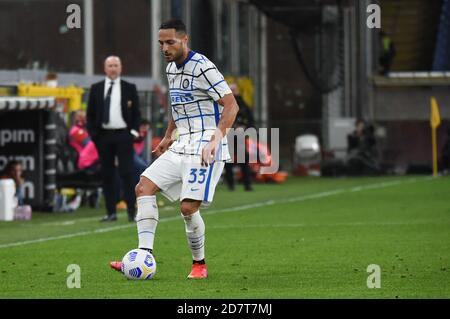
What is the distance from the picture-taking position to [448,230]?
17.3m

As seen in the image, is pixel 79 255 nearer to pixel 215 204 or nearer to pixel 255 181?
pixel 215 204

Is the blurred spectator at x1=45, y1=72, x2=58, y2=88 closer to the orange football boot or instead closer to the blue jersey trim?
the blue jersey trim

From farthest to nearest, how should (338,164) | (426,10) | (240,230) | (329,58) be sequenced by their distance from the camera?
(426,10) → (329,58) → (338,164) → (240,230)

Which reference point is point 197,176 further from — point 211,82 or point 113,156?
point 113,156

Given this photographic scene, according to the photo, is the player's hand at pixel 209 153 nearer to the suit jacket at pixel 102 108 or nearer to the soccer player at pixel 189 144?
the soccer player at pixel 189 144

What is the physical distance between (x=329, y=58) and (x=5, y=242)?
24102mm

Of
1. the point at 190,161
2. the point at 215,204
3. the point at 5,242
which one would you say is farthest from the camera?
the point at 215,204

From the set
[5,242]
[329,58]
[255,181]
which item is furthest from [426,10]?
[5,242]

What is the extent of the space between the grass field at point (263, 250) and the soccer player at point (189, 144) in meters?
0.47

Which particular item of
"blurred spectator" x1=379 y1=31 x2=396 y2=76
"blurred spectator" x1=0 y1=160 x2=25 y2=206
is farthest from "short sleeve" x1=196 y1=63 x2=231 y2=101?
"blurred spectator" x1=379 y1=31 x2=396 y2=76

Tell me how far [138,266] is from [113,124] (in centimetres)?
778


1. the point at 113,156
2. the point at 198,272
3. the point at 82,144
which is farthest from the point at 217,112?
the point at 82,144

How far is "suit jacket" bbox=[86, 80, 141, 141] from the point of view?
1934 centimetres
